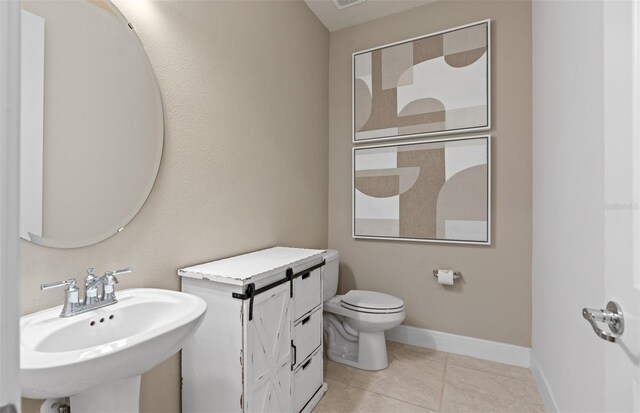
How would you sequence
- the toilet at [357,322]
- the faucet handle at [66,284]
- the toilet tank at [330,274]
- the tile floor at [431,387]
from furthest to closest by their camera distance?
the toilet tank at [330,274] < the toilet at [357,322] < the tile floor at [431,387] < the faucet handle at [66,284]

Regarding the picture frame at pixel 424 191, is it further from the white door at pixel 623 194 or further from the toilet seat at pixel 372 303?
the white door at pixel 623 194

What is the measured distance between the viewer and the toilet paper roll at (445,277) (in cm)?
232

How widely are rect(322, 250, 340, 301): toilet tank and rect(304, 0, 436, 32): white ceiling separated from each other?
1.95m

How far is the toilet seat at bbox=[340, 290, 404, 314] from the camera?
2102 millimetres

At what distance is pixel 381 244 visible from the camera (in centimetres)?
265

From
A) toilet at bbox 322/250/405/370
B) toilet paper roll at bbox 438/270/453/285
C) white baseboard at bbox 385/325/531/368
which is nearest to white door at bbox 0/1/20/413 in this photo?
toilet at bbox 322/250/405/370

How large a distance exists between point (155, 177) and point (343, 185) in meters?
1.76

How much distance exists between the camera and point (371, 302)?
86.7 inches

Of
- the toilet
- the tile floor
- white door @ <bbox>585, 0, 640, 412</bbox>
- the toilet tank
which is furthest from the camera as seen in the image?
the toilet tank

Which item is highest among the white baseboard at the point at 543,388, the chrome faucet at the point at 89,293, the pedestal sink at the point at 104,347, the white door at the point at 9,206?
the white door at the point at 9,206

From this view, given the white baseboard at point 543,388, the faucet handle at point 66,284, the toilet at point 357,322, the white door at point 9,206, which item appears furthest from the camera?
the toilet at point 357,322

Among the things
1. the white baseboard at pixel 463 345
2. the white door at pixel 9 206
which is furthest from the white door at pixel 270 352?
the white baseboard at pixel 463 345

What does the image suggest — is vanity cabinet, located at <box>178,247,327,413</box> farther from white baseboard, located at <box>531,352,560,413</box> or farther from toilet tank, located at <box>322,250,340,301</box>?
white baseboard, located at <box>531,352,560,413</box>

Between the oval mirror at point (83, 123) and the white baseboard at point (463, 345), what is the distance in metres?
2.19
